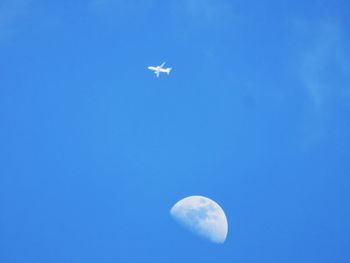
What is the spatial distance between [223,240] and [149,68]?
18074 millimetres

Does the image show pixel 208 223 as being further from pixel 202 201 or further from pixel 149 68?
pixel 149 68

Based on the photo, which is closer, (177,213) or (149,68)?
(177,213)

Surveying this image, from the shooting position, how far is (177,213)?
30.9 meters

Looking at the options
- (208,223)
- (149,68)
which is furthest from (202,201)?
(149,68)

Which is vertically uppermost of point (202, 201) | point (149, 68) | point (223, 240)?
point (149, 68)

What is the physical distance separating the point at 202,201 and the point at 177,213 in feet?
8.21

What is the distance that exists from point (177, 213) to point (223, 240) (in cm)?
469

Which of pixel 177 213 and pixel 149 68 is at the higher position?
pixel 149 68

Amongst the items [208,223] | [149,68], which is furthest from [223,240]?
[149,68]

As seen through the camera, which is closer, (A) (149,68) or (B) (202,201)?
(B) (202,201)

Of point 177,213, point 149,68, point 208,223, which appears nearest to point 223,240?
point 208,223

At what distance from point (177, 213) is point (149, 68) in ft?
48.3

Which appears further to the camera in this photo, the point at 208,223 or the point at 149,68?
the point at 149,68

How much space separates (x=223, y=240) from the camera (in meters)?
30.8
